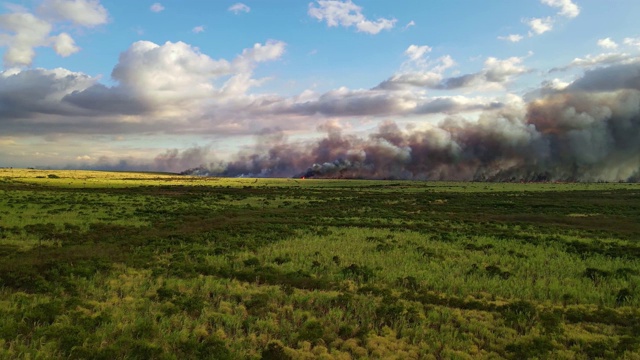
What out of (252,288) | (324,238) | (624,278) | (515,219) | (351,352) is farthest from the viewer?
(515,219)

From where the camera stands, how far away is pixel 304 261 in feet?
68.9

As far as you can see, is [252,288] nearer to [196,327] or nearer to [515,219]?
[196,327]

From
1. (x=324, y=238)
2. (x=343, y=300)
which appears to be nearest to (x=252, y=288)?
(x=343, y=300)

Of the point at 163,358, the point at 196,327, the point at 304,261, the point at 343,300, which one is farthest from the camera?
the point at 304,261

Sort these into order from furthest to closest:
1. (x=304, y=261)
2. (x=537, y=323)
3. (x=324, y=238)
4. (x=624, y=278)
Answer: (x=324, y=238), (x=304, y=261), (x=624, y=278), (x=537, y=323)

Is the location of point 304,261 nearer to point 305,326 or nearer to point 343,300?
point 343,300

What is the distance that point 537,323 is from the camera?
13.0m

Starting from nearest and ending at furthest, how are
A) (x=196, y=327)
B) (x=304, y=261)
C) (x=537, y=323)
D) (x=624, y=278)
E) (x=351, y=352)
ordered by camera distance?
(x=351, y=352) → (x=196, y=327) → (x=537, y=323) → (x=624, y=278) → (x=304, y=261)

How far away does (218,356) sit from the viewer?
33.7ft

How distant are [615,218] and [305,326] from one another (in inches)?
1847

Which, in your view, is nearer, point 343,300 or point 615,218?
point 343,300

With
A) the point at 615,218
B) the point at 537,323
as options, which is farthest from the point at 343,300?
the point at 615,218

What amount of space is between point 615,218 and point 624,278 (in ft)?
108

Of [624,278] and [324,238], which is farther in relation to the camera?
[324,238]
